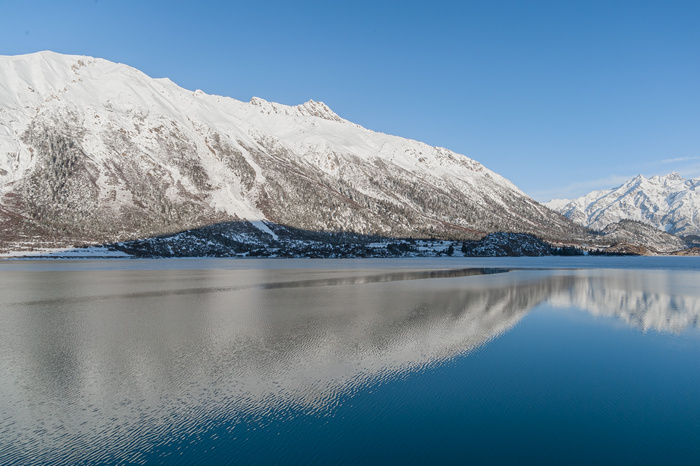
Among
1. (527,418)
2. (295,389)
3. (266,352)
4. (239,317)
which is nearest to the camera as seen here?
(527,418)

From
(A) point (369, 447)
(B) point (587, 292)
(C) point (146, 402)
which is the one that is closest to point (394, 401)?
(A) point (369, 447)

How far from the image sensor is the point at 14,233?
516 ft

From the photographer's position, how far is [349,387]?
1783 centimetres

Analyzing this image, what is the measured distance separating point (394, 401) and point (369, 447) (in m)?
3.70

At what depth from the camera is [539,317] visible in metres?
34.8

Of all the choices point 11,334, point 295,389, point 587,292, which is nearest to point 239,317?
point 11,334

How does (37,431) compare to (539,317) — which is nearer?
(37,431)

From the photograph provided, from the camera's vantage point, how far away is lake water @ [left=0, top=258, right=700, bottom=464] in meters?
12.9

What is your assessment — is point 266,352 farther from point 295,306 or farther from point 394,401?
point 295,306

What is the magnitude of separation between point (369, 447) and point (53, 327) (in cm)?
2689

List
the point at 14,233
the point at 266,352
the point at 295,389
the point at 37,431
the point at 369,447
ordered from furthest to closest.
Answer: the point at 14,233 → the point at 266,352 → the point at 295,389 → the point at 37,431 → the point at 369,447

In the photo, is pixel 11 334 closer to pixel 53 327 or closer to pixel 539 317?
pixel 53 327

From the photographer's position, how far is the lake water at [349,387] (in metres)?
12.9

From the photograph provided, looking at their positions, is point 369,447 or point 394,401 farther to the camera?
point 394,401
